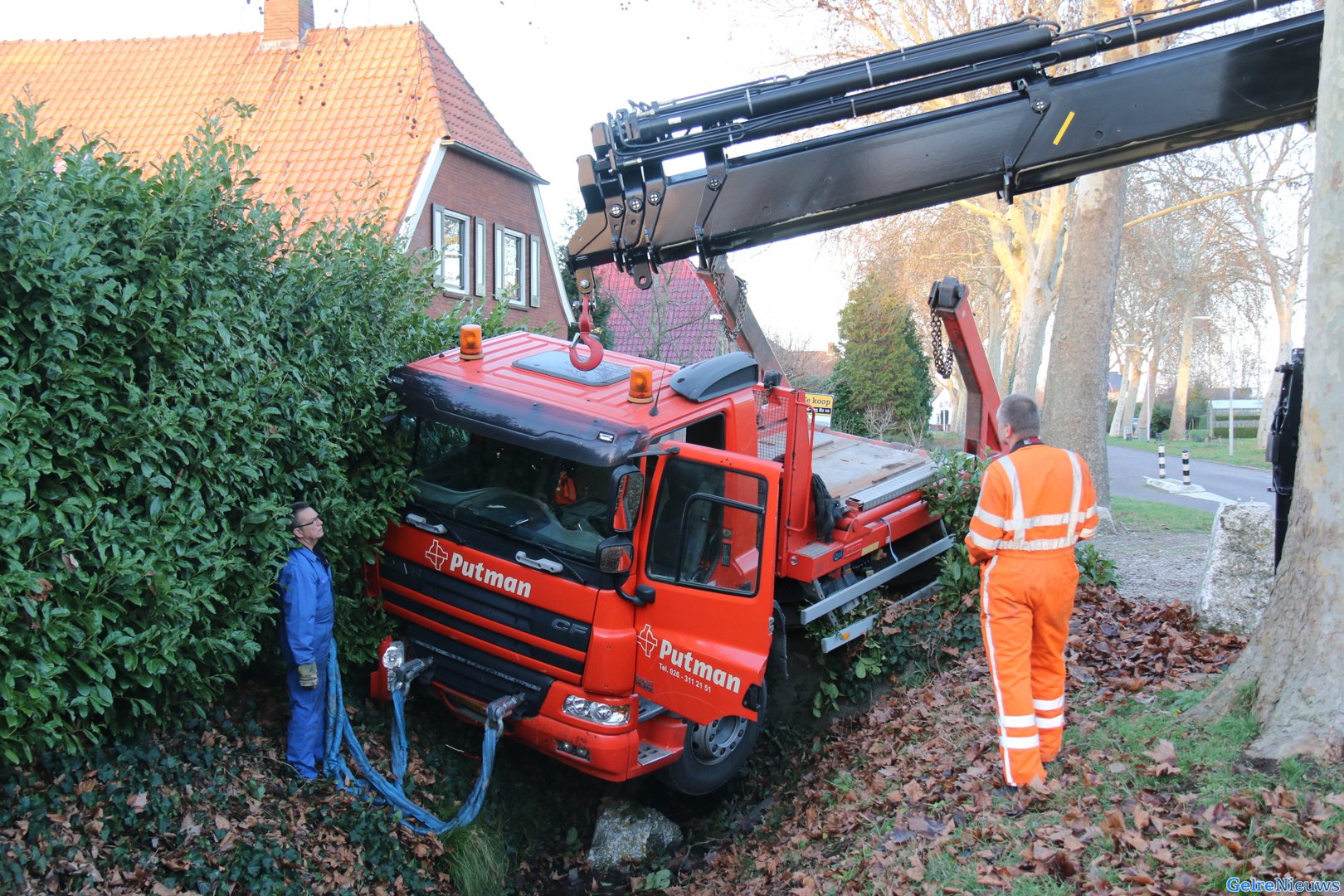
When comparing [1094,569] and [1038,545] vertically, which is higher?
[1038,545]

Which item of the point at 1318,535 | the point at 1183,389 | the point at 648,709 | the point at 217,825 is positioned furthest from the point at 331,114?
the point at 1183,389

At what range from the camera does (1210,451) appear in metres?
41.6

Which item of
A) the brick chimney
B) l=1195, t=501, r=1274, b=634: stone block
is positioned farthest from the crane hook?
the brick chimney

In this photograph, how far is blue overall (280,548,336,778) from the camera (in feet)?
17.8

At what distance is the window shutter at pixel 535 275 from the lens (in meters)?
21.9

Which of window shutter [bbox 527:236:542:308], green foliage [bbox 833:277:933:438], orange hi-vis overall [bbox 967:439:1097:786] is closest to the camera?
orange hi-vis overall [bbox 967:439:1097:786]

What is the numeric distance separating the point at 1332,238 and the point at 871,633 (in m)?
4.01

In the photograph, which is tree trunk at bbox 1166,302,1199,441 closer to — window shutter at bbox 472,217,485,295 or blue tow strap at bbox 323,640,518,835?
window shutter at bbox 472,217,485,295

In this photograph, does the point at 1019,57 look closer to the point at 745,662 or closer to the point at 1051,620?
the point at 1051,620

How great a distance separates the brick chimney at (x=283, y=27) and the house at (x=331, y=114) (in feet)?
0.09

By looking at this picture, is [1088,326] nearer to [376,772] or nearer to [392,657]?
[392,657]

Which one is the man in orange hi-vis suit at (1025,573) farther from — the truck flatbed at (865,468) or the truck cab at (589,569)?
the truck flatbed at (865,468)

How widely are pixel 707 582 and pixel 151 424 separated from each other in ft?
9.83

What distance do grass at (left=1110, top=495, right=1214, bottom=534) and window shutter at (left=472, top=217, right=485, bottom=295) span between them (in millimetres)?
12379
